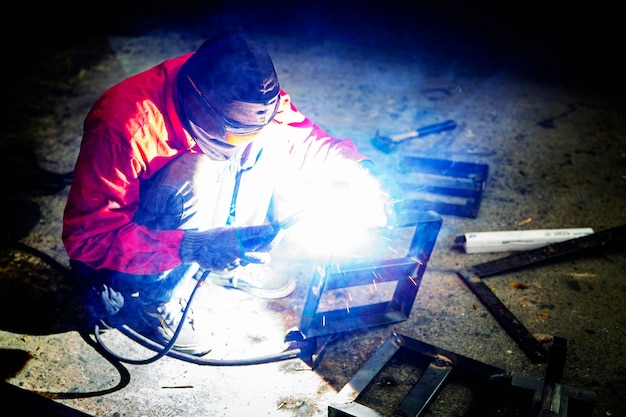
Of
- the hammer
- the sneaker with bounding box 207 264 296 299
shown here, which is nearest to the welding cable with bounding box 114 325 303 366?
the sneaker with bounding box 207 264 296 299

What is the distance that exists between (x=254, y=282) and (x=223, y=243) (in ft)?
2.79

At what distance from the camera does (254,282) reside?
2881mm

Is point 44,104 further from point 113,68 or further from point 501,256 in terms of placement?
point 501,256

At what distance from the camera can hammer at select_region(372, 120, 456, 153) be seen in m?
4.08

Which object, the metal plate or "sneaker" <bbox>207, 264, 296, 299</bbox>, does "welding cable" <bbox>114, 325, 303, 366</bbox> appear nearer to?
the metal plate

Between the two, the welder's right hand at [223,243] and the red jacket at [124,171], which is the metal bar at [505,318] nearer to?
the welder's right hand at [223,243]

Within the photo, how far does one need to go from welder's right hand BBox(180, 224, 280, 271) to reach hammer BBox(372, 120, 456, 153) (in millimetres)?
2242

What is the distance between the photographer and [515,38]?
6305 mm

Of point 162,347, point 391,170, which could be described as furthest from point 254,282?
point 391,170

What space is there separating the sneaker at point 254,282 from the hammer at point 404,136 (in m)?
1.71

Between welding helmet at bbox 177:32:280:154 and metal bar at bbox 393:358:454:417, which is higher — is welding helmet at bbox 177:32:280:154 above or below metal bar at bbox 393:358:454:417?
above

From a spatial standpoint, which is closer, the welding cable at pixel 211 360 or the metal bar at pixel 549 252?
the welding cable at pixel 211 360

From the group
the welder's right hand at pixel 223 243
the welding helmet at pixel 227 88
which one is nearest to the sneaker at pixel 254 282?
the welder's right hand at pixel 223 243

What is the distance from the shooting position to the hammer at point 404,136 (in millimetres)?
4078
